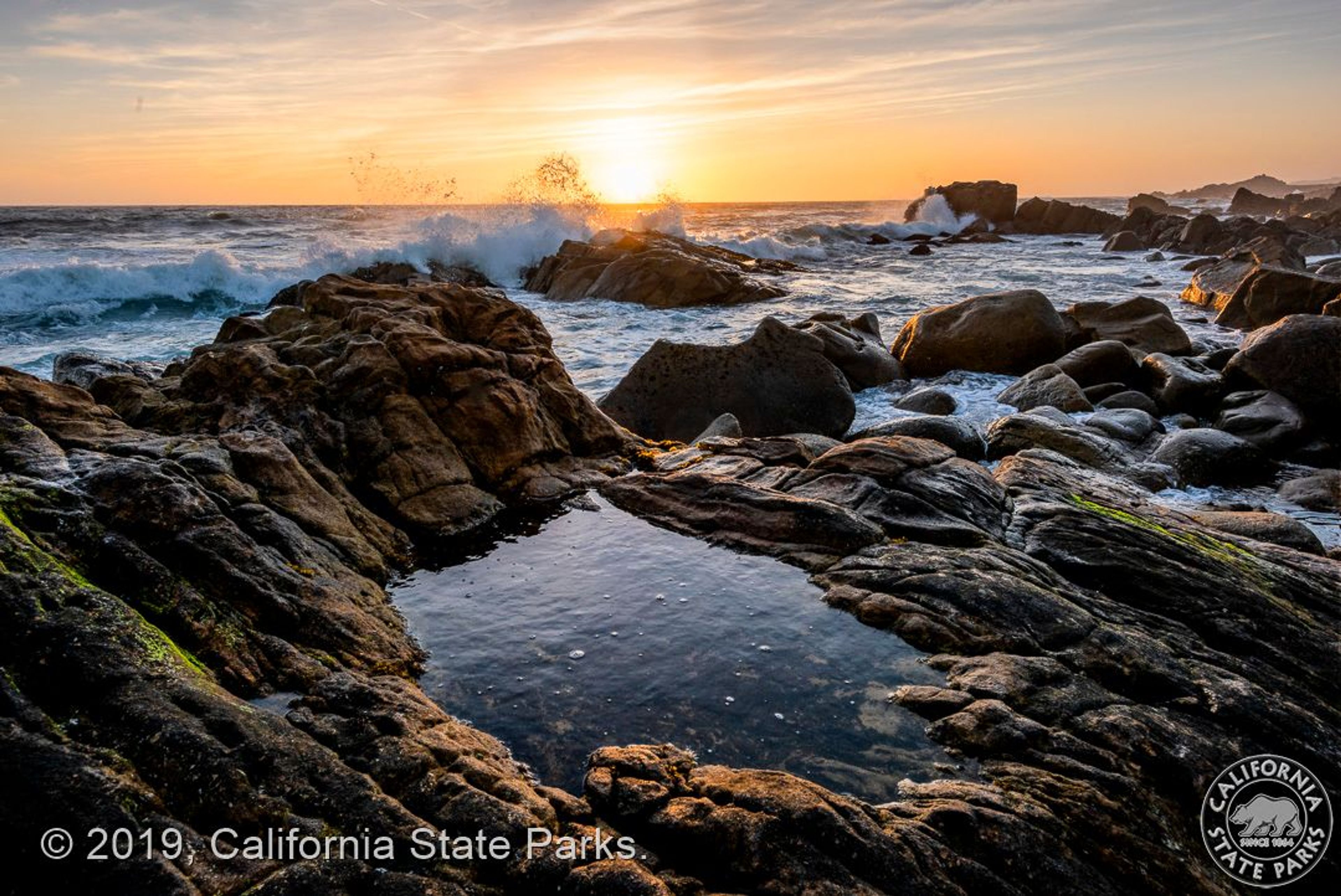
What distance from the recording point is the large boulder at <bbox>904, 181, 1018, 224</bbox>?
8044 cm

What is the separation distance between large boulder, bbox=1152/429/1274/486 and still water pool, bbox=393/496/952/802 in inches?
325

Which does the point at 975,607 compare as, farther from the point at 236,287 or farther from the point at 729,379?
the point at 236,287

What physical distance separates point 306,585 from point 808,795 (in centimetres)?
383

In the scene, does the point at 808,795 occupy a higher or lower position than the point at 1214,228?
lower

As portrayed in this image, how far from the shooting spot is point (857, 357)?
17.1 m

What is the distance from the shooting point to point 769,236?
5762 centimetres

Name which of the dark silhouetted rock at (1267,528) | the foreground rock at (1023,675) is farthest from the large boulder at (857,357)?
the dark silhouetted rock at (1267,528)

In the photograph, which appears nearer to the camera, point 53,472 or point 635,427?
point 53,472

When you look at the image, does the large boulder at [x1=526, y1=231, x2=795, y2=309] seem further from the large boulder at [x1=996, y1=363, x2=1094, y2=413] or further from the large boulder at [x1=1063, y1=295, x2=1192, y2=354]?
the large boulder at [x1=996, y1=363, x2=1094, y2=413]

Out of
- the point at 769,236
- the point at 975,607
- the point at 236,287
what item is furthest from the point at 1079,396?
the point at 769,236

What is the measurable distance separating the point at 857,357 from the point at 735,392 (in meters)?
5.11

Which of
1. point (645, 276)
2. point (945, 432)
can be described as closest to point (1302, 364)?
point (945, 432)

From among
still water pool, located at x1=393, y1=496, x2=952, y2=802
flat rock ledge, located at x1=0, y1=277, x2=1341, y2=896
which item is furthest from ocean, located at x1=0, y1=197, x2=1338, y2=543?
still water pool, located at x1=393, y1=496, x2=952, y2=802

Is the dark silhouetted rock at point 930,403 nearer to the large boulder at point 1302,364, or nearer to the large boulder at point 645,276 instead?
the large boulder at point 1302,364
